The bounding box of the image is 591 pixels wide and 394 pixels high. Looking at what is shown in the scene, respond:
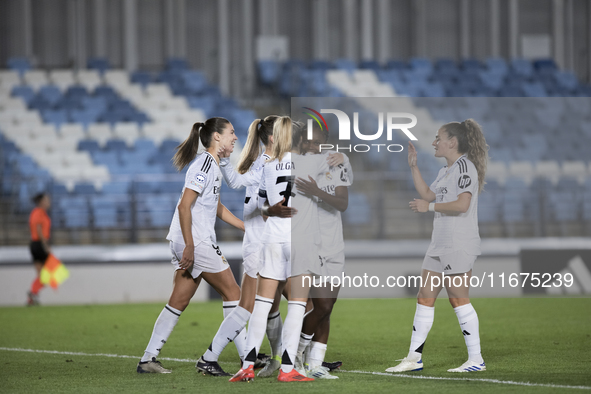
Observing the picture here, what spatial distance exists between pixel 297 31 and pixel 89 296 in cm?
1206

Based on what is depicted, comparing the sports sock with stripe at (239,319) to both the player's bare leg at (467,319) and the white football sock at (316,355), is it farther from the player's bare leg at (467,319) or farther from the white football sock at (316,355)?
the player's bare leg at (467,319)

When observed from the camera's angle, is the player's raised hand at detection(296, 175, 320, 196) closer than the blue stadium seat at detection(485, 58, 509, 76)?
Yes

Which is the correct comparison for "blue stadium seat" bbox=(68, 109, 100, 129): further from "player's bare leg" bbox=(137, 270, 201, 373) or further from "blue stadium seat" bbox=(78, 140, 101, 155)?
"player's bare leg" bbox=(137, 270, 201, 373)

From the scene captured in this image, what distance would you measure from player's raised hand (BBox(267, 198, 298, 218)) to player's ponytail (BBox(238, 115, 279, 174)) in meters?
0.69

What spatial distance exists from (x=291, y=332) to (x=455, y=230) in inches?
59.1

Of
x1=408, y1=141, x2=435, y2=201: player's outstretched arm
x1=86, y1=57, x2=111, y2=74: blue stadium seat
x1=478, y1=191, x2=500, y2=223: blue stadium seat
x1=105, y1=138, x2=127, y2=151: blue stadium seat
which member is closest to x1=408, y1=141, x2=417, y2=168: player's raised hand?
x1=408, y1=141, x2=435, y2=201: player's outstretched arm

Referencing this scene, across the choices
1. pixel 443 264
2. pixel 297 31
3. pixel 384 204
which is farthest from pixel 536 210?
pixel 297 31

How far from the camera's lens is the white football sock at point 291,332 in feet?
17.2

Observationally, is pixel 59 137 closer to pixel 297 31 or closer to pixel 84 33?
pixel 84 33

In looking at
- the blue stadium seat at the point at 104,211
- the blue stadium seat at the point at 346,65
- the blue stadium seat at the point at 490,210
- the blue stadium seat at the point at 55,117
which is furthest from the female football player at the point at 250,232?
Answer: the blue stadium seat at the point at 346,65

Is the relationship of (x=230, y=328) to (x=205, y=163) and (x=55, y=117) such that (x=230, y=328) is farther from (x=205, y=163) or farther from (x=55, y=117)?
(x=55, y=117)

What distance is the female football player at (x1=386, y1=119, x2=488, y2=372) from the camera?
573cm

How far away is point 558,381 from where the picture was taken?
5.25 m

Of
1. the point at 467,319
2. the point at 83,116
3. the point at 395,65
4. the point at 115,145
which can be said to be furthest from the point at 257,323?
the point at 395,65
